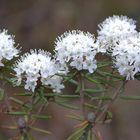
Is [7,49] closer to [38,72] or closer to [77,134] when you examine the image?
[38,72]

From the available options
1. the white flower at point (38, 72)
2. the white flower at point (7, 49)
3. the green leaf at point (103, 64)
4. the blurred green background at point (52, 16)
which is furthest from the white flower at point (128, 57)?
the blurred green background at point (52, 16)

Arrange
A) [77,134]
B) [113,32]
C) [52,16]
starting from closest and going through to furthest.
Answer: [77,134] → [113,32] → [52,16]

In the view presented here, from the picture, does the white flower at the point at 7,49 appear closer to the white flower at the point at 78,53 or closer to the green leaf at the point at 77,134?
the white flower at the point at 78,53

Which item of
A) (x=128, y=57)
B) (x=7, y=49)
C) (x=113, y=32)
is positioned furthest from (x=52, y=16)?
(x=128, y=57)

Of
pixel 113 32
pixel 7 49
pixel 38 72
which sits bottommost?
pixel 38 72

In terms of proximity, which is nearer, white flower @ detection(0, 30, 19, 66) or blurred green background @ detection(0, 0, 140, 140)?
white flower @ detection(0, 30, 19, 66)

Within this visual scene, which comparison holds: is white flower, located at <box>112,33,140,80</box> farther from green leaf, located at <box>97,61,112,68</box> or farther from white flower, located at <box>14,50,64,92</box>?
white flower, located at <box>14,50,64,92</box>

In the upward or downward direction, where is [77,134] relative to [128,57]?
downward

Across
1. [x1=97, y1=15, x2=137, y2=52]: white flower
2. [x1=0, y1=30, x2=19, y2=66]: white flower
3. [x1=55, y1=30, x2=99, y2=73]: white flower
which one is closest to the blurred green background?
[x1=97, y1=15, x2=137, y2=52]: white flower
